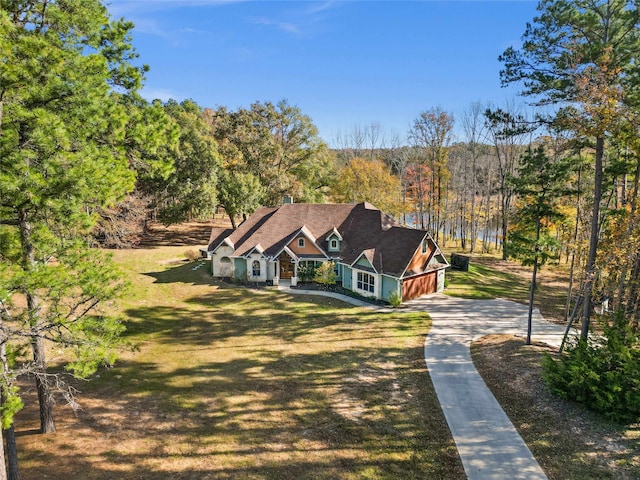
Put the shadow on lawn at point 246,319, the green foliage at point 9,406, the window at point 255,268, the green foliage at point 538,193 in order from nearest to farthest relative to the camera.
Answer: the green foliage at point 9,406, the green foliage at point 538,193, the shadow on lawn at point 246,319, the window at point 255,268

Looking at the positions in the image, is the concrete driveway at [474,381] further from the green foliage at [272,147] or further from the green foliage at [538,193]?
the green foliage at [272,147]

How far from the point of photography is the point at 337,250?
3086 centimetres

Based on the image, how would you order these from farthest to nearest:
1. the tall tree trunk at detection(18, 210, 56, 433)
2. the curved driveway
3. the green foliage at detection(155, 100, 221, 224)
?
the green foliage at detection(155, 100, 221, 224)
the curved driveway
the tall tree trunk at detection(18, 210, 56, 433)

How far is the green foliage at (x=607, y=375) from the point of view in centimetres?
1189

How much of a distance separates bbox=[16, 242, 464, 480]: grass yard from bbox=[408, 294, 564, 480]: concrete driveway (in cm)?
58

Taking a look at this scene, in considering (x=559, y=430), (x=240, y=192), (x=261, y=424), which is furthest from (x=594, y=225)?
(x=240, y=192)

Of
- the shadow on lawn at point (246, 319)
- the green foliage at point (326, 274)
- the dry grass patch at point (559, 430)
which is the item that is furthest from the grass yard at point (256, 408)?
the green foliage at point (326, 274)

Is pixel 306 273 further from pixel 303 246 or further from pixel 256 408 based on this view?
pixel 256 408

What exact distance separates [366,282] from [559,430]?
1632 centimetres

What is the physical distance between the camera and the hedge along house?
26641 mm

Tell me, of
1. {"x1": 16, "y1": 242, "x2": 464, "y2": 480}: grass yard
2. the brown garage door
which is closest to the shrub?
{"x1": 16, "y1": 242, "x2": 464, "y2": 480}: grass yard

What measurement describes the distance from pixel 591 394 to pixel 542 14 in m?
15.8

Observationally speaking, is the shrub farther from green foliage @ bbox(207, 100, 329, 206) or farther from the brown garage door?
the brown garage door

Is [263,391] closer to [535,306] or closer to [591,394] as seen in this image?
[591,394]
